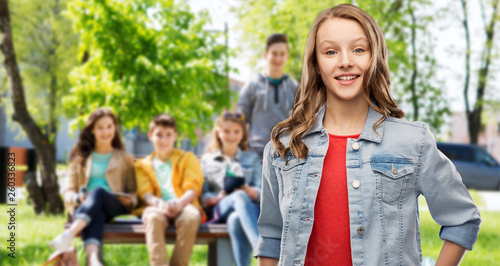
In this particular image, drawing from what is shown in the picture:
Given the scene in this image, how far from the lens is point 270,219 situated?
1685 millimetres

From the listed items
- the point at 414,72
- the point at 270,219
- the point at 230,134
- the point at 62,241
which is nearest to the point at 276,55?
the point at 230,134

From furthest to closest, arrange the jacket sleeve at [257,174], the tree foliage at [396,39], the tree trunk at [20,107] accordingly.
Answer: the tree foliage at [396,39]
the tree trunk at [20,107]
the jacket sleeve at [257,174]

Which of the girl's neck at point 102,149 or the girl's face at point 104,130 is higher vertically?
the girl's face at point 104,130

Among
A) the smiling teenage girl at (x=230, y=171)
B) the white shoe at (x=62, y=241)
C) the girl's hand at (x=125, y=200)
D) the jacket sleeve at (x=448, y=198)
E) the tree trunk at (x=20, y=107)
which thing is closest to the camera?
the jacket sleeve at (x=448, y=198)

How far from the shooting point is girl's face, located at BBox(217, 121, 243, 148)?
460cm

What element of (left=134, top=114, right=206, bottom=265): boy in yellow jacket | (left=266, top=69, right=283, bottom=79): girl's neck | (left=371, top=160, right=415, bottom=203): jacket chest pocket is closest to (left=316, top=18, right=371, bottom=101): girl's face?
(left=371, top=160, right=415, bottom=203): jacket chest pocket

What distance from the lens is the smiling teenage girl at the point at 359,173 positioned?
1.51 meters

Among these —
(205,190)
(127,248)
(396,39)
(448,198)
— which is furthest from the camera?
(396,39)

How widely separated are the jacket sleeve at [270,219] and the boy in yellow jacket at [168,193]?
2.59 meters

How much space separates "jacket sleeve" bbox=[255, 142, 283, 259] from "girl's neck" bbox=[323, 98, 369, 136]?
0.20m

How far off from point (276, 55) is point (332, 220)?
317 cm

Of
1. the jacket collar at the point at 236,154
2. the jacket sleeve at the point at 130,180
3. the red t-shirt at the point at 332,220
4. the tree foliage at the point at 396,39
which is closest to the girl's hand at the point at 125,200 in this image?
the jacket sleeve at the point at 130,180

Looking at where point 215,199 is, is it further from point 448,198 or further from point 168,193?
point 448,198

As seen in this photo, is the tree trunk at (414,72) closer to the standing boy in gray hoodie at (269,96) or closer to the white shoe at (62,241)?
the standing boy in gray hoodie at (269,96)
